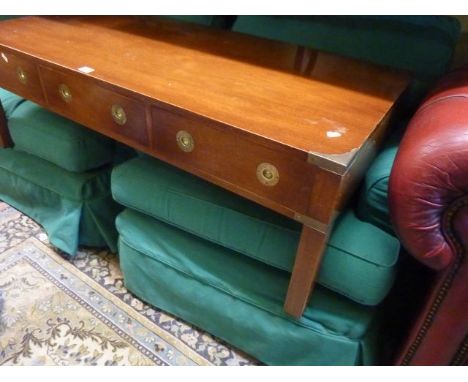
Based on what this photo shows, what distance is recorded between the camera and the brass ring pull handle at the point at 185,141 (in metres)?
0.64

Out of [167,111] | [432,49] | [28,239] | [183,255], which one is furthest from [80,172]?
[432,49]

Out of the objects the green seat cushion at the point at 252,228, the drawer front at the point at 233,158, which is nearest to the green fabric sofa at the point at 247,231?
the green seat cushion at the point at 252,228

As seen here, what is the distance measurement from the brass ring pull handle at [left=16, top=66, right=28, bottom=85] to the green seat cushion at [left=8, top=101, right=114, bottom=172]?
0.63 ft

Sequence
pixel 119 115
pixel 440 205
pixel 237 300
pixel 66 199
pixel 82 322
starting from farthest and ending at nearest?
pixel 66 199 < pixel 82 322 < pixel 237 300 < pixel 119 115 < pixel 440 205

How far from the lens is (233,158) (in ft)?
1.99

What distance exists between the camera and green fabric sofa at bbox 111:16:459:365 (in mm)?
679

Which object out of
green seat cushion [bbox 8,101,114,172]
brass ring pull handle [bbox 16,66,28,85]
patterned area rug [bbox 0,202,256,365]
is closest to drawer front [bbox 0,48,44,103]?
brass ring pull handle [bbox 16,66,28,85]

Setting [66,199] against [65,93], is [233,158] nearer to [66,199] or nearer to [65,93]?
[65,93]

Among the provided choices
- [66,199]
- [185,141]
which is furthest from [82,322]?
[185,141]

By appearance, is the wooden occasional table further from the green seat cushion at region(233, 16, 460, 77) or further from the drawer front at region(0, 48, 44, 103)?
the green seat cushion at region(233, 16, 460, 77)

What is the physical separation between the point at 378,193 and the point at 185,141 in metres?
0.36

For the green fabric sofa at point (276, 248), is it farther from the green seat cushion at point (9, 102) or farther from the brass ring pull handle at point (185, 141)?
the green seat cushion at point (9, 102)

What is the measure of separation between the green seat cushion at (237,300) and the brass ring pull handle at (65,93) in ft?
1.03

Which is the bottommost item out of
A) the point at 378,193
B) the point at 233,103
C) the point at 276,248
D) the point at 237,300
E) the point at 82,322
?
the point at 82,322
